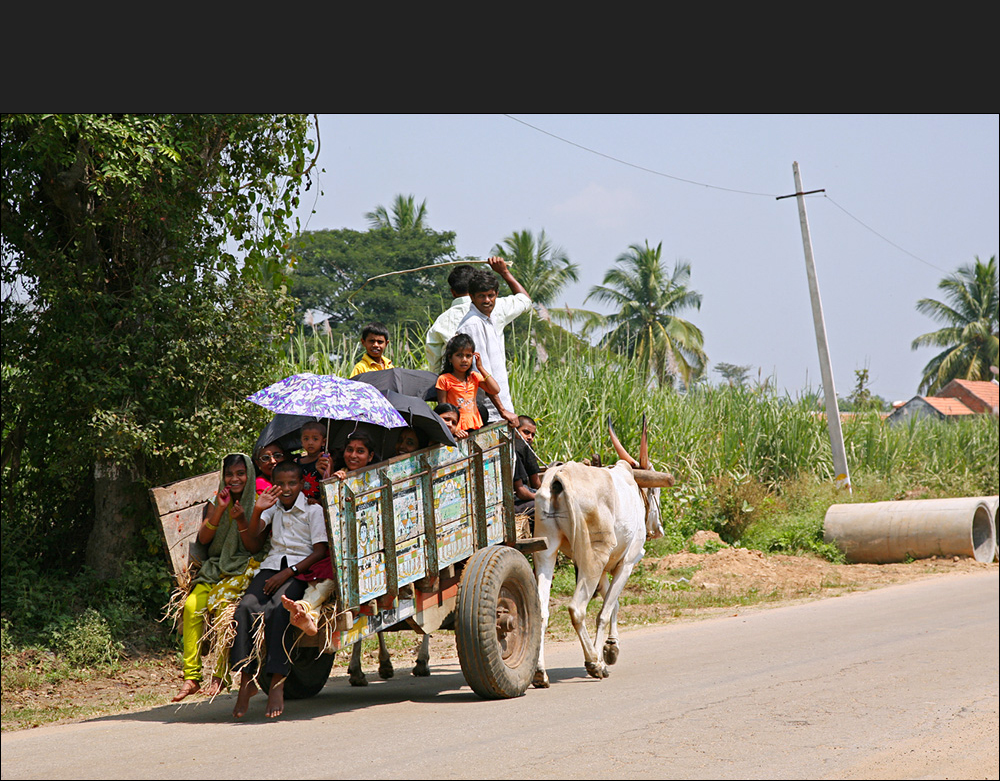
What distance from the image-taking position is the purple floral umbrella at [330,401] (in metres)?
5.59

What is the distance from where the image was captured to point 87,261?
9016mm

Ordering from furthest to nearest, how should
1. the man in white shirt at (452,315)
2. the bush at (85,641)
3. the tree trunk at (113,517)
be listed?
the tree trunk at (113,517) → the bush at (85,641) → the man in white shirt at (452,315)

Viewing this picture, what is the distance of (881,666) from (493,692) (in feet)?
10.6

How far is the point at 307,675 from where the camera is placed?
21.4 feet

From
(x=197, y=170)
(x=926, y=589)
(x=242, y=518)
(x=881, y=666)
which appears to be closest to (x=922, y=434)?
(x=926, y=589)

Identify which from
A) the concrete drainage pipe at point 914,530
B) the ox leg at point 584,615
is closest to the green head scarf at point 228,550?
the ox leg at point 584,615

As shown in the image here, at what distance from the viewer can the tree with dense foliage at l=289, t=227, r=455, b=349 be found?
3312 centimetres

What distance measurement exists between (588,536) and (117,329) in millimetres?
4846

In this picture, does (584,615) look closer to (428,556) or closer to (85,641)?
(428,556)

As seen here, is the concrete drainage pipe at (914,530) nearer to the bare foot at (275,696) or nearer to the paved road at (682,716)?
the paved road at (682,716)

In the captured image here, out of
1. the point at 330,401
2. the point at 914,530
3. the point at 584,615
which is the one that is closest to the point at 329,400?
the point at 330,401

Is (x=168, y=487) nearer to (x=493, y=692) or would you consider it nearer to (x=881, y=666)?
(x=493, y=692)

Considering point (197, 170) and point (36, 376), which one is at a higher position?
point (197, 170)

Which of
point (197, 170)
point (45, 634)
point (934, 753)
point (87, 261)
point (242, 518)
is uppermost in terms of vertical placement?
point (197, 170)
